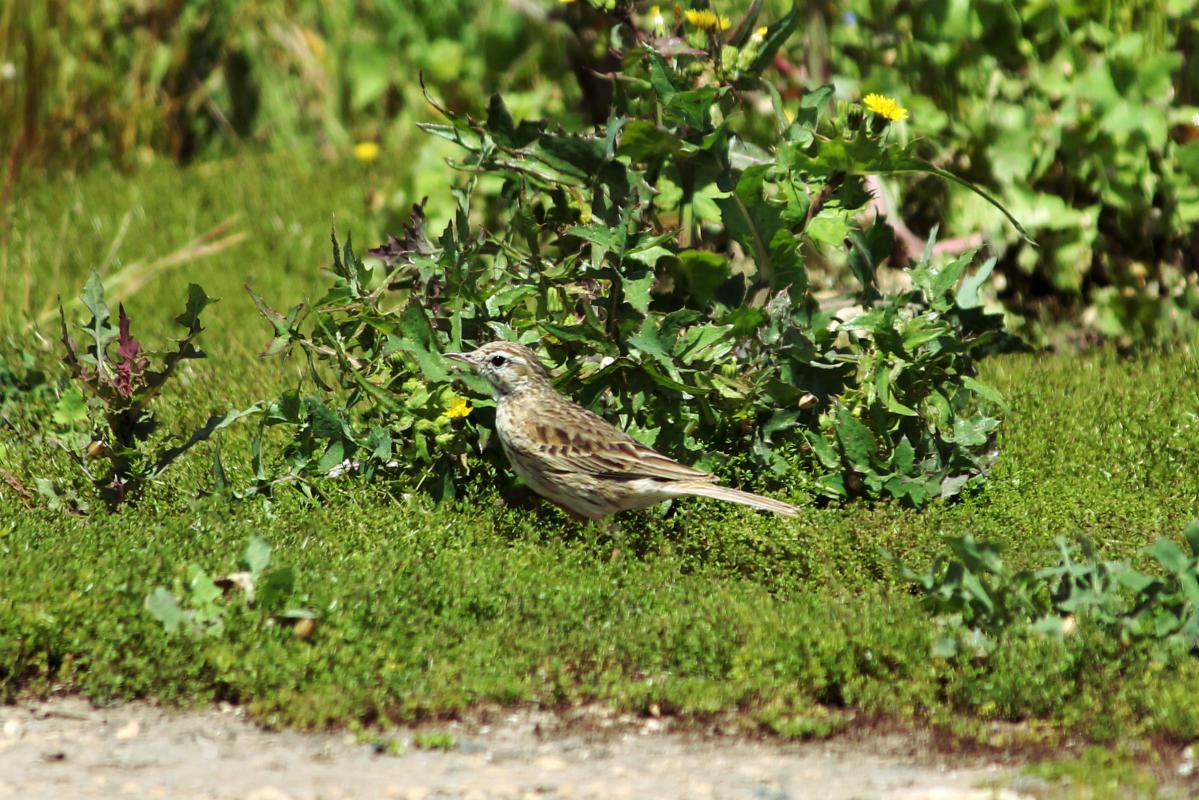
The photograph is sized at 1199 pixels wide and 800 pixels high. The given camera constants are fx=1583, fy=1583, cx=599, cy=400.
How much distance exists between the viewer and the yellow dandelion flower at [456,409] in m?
6.25

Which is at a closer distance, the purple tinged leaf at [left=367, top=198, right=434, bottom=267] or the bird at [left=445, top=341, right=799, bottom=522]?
the bird at [left=445, top=341, right=799, bottom=522]

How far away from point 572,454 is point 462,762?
5.61ft

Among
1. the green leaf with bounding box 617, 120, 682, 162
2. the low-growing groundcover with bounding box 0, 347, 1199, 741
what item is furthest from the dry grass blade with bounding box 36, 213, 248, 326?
the green leaf with bounding box 617, 120, 682, 162

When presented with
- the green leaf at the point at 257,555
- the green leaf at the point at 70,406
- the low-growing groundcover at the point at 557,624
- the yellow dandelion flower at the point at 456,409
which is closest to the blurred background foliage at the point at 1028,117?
the yellow dandelion flower at the point at 456,409

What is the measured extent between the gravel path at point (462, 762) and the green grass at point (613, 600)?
11 cm

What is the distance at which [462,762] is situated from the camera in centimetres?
460

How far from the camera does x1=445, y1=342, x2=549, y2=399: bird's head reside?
623cm

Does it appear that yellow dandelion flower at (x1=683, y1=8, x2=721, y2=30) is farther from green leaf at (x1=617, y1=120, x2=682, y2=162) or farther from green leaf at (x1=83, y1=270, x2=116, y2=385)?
green leaf at (x1=83, y1=270, x2=116, y2=385)

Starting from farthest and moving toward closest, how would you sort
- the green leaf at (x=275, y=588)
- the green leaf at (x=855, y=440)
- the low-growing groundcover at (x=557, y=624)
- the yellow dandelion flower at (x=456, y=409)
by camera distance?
the green leaf at (x=855, y=440) → the yellow dandelion flower at (x=456, y=409) → the green leaf at (x=275, y=588) → the low-growing groundcover at (x=557, y=624)

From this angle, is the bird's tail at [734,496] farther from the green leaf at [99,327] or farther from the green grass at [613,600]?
the green leaf at [99,327]

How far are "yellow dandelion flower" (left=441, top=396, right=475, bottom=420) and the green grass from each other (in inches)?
14.3

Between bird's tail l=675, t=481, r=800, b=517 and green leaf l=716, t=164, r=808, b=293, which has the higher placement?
green leaf l=716, t=164, r=808, b=293

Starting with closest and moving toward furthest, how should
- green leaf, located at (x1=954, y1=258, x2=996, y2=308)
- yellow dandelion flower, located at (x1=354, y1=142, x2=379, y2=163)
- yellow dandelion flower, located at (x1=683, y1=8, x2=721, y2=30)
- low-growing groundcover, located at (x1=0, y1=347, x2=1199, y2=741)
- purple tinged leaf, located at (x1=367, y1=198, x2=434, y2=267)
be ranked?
low-growing groundcover, located at (x1=0, y1=347, x2=1199, y2=741) → yellow dandelion flower, located at (x1=683, y1=8, x2=721, y2=30) → purple tinged leaf, located at (x1=367, y1=198, x2=434, y2=267) → green leaf, located at (x1=954, y1=258, x2=996, y2=308) → yellow dandelion flower, located at (x1=354, y1=142, x2=379, y2=163)

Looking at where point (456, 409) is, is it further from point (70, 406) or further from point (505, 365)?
point (70, 406)
